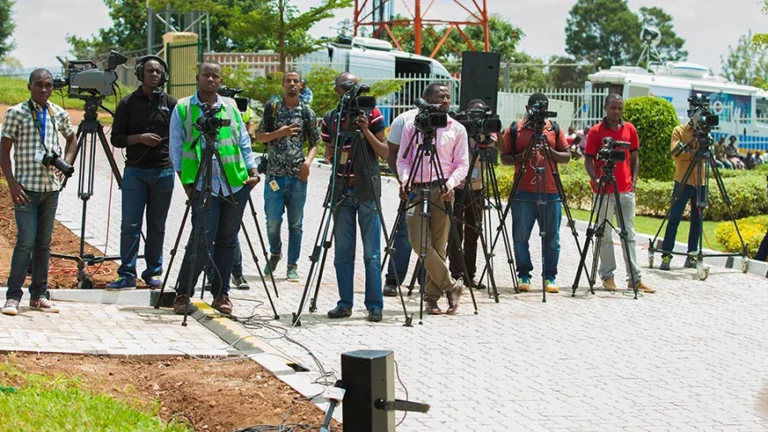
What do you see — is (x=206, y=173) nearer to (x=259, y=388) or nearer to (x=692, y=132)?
(x=259, y=388)

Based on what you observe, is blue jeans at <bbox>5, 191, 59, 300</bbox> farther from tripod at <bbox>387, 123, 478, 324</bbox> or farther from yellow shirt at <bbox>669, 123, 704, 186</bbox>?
yellow shirt at <bbox>669, 123, 704, 186</bbox>

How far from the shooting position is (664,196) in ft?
62.6

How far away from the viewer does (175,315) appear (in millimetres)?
9445

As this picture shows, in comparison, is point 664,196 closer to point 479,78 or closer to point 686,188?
point 686,188

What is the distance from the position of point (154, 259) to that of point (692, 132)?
6.32 m

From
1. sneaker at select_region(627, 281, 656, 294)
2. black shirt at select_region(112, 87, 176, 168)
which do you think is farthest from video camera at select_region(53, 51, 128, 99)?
sneaker at select_region(627, 281, 656, 294)

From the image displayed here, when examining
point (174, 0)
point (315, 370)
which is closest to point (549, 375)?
point (315, 370)

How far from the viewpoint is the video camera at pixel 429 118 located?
30.1 ft

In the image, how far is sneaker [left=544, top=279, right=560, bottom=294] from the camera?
11.3 m

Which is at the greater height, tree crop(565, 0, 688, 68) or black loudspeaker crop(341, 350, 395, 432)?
tree crop(565, 0, 688, 68)

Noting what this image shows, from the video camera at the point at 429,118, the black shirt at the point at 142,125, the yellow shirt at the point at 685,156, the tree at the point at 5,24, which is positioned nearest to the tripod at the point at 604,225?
the yellow shirt at the point at 685,156

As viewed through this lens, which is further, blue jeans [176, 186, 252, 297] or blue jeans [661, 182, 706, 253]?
blue jeans [661, 182, 706, 253]

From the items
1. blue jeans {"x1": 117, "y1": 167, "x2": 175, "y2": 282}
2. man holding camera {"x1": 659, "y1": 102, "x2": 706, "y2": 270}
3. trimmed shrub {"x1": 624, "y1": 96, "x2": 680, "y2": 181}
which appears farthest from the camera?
trimmed shrub {"x1": 624, "y1": 96, "x2": 680, "y2": 181}

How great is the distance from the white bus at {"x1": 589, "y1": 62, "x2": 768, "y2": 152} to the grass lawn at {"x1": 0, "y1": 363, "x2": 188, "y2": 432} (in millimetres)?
26412
